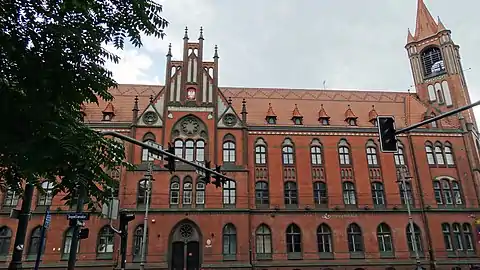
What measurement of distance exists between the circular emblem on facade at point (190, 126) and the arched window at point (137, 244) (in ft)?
29.2

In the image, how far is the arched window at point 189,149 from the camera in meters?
32.1

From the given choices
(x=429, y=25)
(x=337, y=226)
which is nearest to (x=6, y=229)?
(x=337, y=226)

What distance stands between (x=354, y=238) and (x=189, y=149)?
16252 mm

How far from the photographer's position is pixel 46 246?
29109 mm

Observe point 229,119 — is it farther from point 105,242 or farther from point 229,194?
point 105,242

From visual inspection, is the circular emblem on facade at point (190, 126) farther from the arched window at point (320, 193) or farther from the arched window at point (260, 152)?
the arched window at point (320, 193)

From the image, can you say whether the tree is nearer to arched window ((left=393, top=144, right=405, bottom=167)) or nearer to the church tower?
arched window ((left=393, top=144, right=405, bottom=167))

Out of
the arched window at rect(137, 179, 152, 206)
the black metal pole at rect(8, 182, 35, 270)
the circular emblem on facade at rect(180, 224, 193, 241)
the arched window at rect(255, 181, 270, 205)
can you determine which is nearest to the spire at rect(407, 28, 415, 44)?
the arched window at rect(255, 181, 270, 205)

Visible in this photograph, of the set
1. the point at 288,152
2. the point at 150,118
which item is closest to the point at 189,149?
the point at 150,118

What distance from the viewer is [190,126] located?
32.8 metres

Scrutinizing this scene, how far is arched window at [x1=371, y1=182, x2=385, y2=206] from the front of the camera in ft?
108

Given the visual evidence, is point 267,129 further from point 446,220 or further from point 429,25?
Result: point 429,25

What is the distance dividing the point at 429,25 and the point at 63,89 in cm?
4485

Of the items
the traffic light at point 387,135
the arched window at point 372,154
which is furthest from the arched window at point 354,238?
the traffic light at point 387,135
